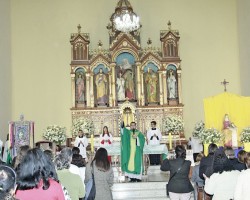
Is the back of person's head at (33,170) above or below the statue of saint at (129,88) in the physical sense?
below

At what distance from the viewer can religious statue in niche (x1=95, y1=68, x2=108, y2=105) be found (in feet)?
59.1

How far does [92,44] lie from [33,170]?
15374 millimetres

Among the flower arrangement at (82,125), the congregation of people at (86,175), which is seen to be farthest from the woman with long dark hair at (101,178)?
the flower arrangement at (82,125)

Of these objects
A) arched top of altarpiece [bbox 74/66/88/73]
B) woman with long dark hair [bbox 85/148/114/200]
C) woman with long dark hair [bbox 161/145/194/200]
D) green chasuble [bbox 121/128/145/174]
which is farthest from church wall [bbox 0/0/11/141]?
woman with long dark hair [bbox 161/145/194/200]

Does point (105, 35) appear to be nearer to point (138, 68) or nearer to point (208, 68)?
point (138, 68)

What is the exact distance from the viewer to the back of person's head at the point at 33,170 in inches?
152

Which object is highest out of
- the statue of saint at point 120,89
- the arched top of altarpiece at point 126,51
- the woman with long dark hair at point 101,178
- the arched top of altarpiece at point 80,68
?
the arched top of altarpiece at point 126,51

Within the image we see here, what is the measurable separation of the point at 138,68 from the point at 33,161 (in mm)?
14221

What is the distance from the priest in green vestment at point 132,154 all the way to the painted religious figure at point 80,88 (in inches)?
237

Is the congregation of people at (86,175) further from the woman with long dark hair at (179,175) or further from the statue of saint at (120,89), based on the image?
the statue of saint at (120,89)

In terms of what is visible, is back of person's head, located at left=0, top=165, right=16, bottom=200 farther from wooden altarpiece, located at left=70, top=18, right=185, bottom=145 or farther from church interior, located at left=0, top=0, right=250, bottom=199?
wooden altarpiece, located at left=70, top=18, right=185, bottom=145

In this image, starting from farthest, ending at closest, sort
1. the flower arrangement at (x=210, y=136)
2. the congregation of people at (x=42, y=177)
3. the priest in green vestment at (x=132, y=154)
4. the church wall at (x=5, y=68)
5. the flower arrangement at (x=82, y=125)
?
the church wall at (x=5, y=68), the flower arrangement at (x=82, y=125), the flower arrangement at (x=210, y=136), the priest in green vestment at (x=132, y=154), the congregation of people at (x=42, y=177)

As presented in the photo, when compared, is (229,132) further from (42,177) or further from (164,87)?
(42,177)

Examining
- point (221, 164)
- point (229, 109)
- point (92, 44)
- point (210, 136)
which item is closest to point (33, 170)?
point (221, 164)
